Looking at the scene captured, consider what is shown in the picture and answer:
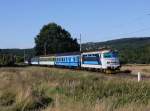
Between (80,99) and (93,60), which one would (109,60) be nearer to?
(93,60)

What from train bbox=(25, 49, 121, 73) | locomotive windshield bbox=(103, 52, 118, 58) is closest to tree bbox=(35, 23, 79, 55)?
train bbox=(25, 49, 121, 73)

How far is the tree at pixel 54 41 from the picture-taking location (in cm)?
13275

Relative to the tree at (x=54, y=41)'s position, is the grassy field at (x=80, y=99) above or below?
below

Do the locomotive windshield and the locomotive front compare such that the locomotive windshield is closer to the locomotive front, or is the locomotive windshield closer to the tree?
the locomotive front

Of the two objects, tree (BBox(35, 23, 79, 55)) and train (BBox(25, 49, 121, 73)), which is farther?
tree (BBox(35, 23, 79, 55))

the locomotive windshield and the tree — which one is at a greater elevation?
the tree

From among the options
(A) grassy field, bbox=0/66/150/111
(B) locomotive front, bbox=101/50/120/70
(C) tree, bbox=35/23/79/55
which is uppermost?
(C) tree, bbox=35/23/79/55

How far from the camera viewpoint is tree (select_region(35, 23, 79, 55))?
132750 mm

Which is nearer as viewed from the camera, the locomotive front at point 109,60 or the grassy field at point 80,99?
the grassy field at point 80,99

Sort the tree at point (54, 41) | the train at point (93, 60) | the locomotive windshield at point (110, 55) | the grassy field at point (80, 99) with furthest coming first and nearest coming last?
the tree at point (54, 41), the locomotive windshield at point (110, 55), the train at point (93, 60), the grassy field at point (80, 99)

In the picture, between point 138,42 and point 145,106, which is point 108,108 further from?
point 138,42

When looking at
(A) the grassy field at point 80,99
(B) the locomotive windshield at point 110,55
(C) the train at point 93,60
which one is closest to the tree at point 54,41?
(C) the train at point 93,60

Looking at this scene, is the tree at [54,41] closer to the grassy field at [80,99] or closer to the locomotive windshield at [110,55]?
the locomotive windshield at [110,55]

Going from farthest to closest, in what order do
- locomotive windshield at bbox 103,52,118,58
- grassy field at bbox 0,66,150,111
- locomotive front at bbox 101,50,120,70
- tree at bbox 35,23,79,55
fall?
1. tree at bbox 35,23,79,55
2. locomotive windshield at bbox 103,52,118,58
3. locomotive front at bbox 101,50,120,70
4. grassy field at bbox 0,66,150,111
